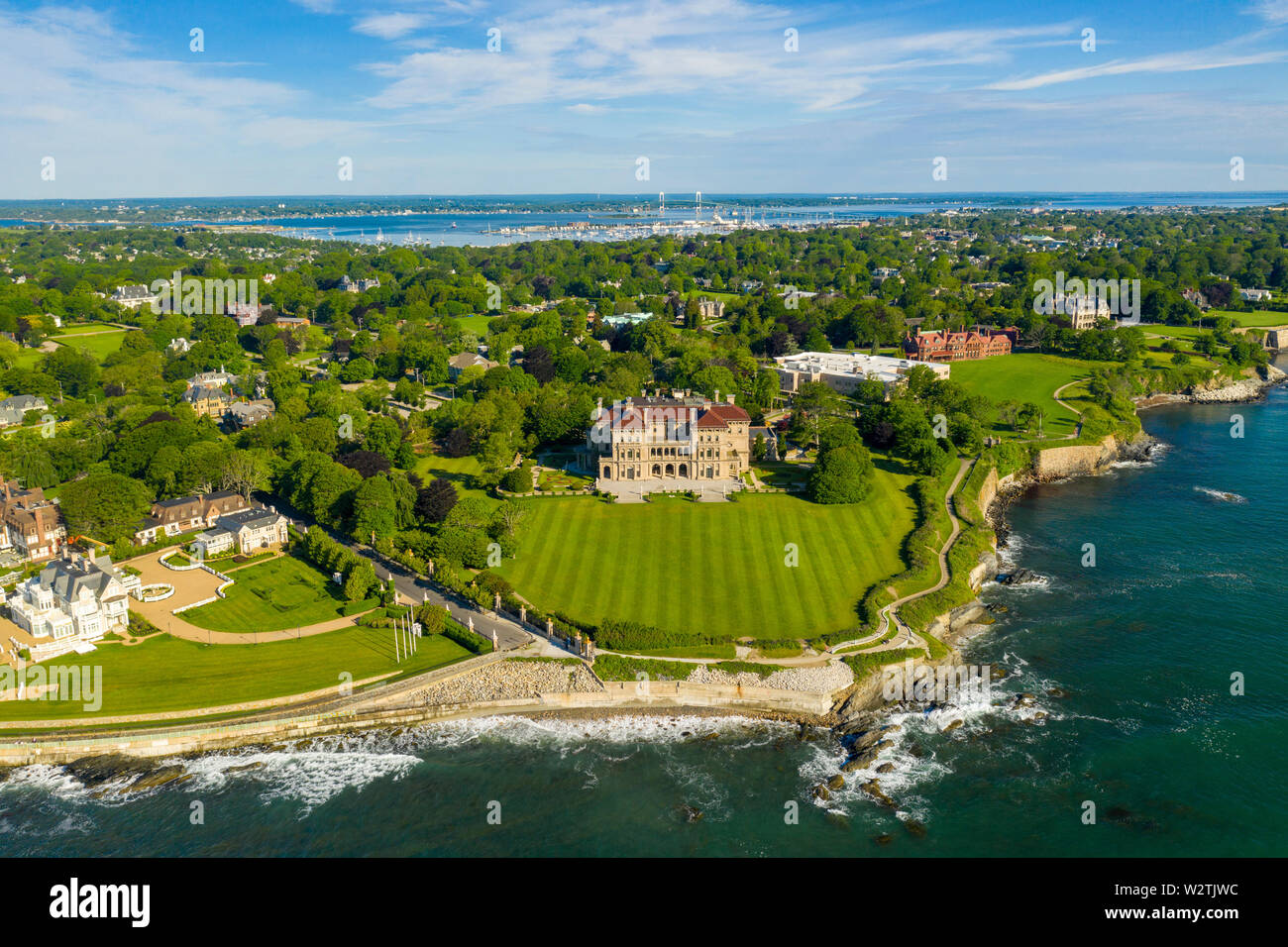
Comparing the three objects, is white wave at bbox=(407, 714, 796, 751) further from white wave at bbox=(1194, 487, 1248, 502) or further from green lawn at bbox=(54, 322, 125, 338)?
green lawn at bbox=(54, 322, 125, 338)

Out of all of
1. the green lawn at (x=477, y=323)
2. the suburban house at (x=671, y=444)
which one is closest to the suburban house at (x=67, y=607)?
the suburban house at (x=671, y=444)

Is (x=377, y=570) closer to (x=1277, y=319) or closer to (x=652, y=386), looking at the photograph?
(x=652, y=386)

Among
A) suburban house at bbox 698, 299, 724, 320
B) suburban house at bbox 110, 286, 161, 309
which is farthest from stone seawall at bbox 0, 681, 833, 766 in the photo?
suburban house at bbox 110, 286, 161, 309

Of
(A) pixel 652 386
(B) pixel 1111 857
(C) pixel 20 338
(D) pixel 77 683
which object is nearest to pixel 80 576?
(D) pixel 77 683

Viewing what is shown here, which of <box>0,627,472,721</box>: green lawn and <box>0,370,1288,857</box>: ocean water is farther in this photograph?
<box>0,627,472,721</box>: green lawn

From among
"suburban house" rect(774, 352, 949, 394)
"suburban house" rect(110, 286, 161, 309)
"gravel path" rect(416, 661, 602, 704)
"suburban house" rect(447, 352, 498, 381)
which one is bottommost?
"gravel path" rect(416, 661, 602, 704)

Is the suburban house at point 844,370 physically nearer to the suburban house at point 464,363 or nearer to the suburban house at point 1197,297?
the suburban house at point 464,363

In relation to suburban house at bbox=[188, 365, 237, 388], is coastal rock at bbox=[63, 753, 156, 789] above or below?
below
